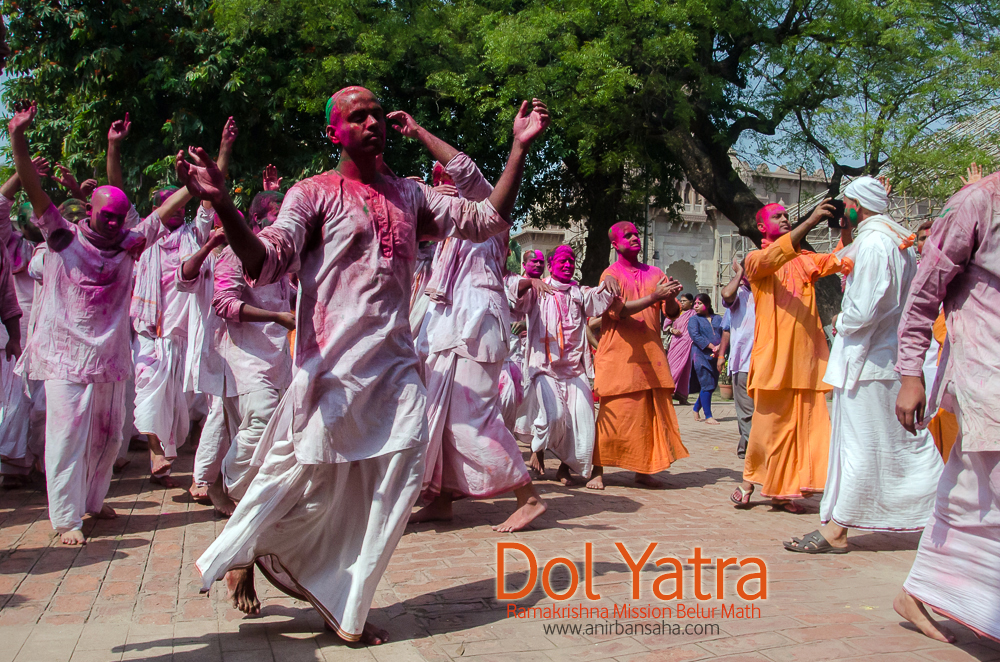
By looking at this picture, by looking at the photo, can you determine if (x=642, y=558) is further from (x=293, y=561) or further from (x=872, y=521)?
(x=293, y=561)

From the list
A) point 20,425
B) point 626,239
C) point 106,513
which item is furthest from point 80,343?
point 626,239

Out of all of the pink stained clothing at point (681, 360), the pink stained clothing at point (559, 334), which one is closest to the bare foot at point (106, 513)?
the pink stained clothing at point (559, 334)

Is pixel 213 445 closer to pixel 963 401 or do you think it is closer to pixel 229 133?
pixel 229 133

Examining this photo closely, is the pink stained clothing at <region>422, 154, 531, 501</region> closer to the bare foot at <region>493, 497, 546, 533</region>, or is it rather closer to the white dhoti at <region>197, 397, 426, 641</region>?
the bare foot at <region>493, 497, 546, 533</region>

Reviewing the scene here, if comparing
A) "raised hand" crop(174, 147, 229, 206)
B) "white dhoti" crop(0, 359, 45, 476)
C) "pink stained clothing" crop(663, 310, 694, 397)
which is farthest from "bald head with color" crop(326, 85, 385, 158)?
"pink stained clothing" crop(663, 310, 694, 397)

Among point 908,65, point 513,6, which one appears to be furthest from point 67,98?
point 908,65

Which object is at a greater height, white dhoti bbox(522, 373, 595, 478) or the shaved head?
the shaved head

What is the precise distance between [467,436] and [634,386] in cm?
228

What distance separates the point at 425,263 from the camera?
7.02m

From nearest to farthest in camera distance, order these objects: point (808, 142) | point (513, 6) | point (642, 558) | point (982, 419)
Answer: point (982, 419)
point (642, 558)
point (808, 142)
point (513, 6)

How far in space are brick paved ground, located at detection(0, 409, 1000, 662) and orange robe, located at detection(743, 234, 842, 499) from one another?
353 mm

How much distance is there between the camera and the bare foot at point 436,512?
6062 millimetres

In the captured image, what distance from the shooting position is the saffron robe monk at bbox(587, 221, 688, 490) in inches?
297

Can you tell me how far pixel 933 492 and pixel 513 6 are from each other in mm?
15932
